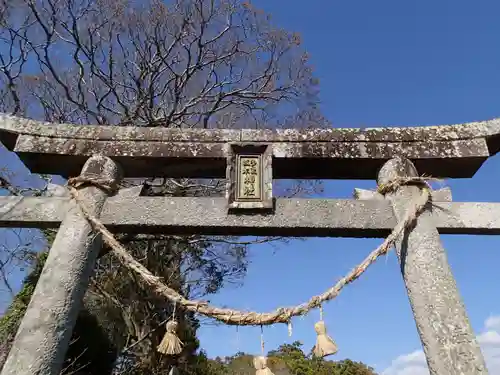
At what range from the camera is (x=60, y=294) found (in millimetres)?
2910

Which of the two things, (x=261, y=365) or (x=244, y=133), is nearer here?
(x=261, y=365)

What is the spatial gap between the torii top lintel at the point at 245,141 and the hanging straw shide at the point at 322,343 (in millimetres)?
1351

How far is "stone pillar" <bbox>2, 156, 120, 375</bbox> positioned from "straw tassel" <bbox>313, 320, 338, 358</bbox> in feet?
5.83

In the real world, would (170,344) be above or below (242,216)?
below

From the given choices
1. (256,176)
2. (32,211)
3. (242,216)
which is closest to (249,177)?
(256,176)

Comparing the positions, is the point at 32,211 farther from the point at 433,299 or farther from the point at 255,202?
the point at 433,299

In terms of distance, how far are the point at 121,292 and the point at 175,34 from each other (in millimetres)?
6585

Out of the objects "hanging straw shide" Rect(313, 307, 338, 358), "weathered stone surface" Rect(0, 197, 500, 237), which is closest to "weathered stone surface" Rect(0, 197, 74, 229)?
"weathered stone surface" Rect(0, 197, 500, 237)

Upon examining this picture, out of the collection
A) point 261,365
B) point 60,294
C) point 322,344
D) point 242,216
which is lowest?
point 261,365

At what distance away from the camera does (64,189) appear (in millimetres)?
3580

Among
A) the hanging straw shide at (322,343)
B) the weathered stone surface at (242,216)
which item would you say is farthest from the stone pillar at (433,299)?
the hanging straw shide at (322,343)

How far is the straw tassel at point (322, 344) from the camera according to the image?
9.70 feet

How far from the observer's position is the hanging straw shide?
2.95 meters

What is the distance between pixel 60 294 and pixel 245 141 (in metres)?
1.86
